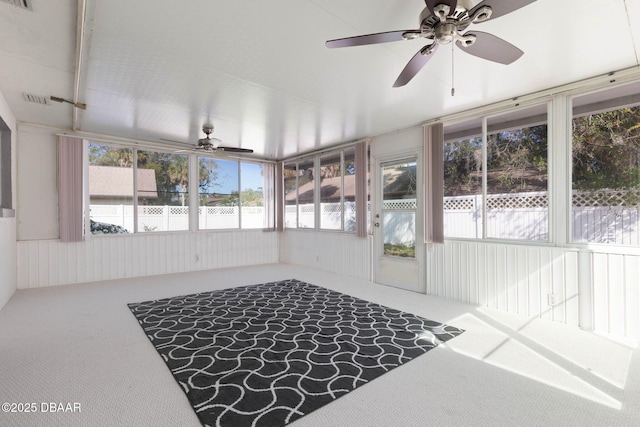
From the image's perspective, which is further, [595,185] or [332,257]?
[332,257]

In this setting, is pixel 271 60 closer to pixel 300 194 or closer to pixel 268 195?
pixel 300 194

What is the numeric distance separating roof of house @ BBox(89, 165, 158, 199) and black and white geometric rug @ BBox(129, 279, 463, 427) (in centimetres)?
254

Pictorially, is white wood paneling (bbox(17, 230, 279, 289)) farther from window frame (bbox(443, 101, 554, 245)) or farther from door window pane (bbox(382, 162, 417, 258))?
window frame (bbox(443, 101, 554, 245))

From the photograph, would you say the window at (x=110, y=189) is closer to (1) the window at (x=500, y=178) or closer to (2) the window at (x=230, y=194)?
(2) the window at (x=230, y=194)

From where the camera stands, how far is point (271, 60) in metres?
2.73

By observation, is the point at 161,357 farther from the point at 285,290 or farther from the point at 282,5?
the point at 282,5

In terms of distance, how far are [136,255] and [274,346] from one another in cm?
418

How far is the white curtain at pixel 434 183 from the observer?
4.25m

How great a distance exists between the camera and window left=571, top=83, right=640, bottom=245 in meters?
2.94

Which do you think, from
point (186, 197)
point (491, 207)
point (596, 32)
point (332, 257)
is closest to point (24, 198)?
point (186, 197)

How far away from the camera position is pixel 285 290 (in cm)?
467

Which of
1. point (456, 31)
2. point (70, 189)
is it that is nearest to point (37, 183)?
point (70, 189)

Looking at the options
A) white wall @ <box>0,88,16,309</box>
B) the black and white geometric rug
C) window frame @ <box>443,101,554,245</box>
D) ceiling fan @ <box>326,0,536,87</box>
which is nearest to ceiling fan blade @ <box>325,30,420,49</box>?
ceiling fan @ <box>326,0,536,87</box>

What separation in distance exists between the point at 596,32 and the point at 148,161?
634 centimetres
